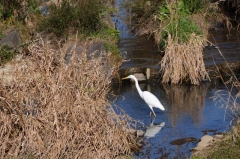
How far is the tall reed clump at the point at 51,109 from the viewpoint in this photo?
31.6 ft

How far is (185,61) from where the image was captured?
16.0 meters

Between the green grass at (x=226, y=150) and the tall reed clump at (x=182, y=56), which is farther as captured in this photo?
the tall reed clump at (x=182, y=56)

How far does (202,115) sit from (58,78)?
5068 millimetres

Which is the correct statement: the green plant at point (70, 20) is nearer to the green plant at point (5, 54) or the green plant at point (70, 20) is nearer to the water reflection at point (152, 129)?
the green plant at point (5, 54)

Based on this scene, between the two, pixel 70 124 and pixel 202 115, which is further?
pixel 202 115

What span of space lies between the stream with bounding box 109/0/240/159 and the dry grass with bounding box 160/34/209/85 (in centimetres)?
27

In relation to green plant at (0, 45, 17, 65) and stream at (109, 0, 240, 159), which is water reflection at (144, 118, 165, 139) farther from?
green plant at (0, 45, 17, 65)

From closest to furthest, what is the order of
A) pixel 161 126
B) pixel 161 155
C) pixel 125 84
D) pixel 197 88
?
pixel 161 155 < pixel 161 126 < pixel 197 88 < pixel 125 84

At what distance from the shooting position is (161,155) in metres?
11.2

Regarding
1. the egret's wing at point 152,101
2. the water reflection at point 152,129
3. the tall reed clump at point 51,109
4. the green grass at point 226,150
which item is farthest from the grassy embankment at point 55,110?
the egret's wing at point 152,101

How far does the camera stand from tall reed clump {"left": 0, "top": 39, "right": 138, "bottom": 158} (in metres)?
9.64

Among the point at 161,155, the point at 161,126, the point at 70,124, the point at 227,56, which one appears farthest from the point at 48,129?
the point at 227,56

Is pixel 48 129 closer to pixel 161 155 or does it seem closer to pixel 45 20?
pixel 161 155

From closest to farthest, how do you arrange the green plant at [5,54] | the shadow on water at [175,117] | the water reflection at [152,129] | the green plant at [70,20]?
1. the shadow on water at [175,117]
2. the water reflection at [152,129]
3. the green plant at [5,54]
4. the green plant at [70,20]
